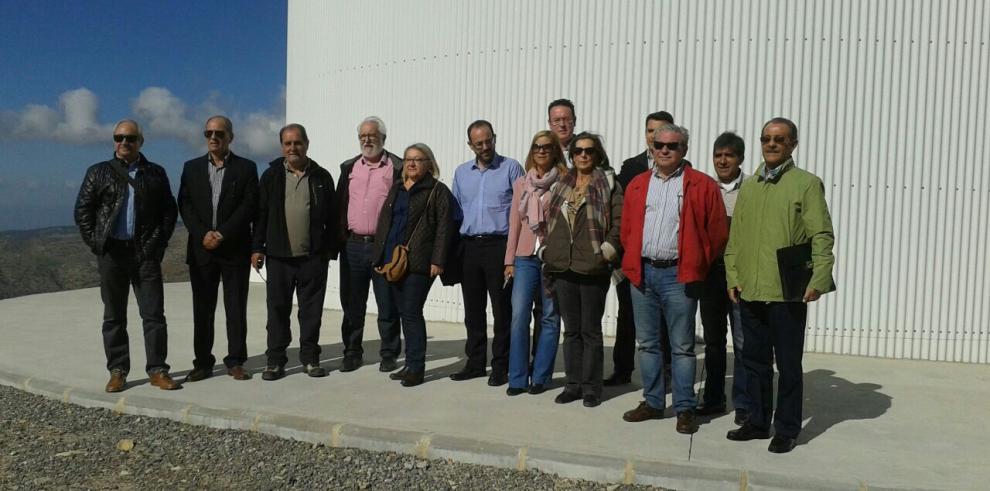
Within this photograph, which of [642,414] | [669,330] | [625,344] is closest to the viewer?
[669,330]

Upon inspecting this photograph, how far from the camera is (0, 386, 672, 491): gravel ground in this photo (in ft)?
14.2

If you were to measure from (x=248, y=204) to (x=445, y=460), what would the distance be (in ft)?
8.57

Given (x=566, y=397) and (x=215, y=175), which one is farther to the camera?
(x=215, y=175)

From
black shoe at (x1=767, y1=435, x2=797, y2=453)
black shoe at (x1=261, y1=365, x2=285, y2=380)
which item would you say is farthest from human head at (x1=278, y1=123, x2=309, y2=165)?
black shoe at (x1=767, y1=435, x2=797, y2=453)

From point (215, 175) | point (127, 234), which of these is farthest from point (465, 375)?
point (127, 234)

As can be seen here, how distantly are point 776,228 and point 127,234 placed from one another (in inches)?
168

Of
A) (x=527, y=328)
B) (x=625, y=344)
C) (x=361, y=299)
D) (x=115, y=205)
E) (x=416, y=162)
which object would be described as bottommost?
(x=625, y=344)

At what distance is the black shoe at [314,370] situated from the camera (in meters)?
6.41

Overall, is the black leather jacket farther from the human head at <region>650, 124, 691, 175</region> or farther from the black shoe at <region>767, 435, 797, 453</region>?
the black shoe at <region>767, 435, 797, 453</region>

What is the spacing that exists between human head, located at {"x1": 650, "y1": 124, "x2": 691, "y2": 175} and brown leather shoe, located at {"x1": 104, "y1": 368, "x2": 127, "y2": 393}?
13.1ft

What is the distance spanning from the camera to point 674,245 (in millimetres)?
4953

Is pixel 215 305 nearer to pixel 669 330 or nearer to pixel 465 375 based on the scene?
pixel 465 375

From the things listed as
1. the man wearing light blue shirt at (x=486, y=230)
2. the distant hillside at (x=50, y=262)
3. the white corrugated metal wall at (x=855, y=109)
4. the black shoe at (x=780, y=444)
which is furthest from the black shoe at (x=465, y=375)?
the distant hillside at (x=50, y=262)

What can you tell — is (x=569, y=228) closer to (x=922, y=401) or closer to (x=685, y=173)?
(x=685, y=173)
